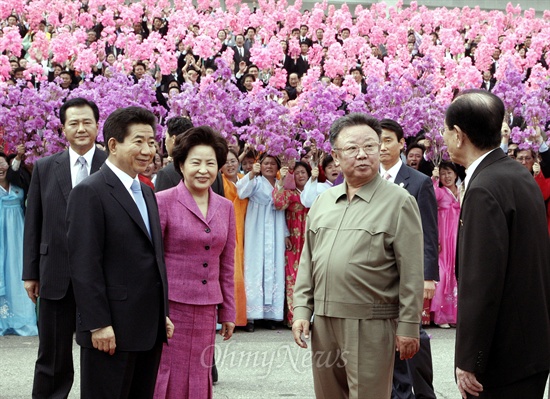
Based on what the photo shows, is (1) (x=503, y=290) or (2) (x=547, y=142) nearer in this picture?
(1) (x=503, y=290)

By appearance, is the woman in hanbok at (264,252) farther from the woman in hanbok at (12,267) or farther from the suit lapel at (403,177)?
the suit lapel at (403,177)

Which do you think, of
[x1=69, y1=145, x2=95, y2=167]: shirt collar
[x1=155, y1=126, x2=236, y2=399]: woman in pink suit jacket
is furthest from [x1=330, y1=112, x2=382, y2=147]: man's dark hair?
[x1=69, y1=145, x2=95, y2=167]: shirt collar

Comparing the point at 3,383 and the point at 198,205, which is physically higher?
the point at 198,205

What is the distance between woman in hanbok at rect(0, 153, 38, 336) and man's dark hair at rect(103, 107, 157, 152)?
4.68 m

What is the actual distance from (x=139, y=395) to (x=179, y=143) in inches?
53.7

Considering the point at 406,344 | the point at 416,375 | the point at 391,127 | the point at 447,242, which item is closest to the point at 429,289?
the point at 416,375

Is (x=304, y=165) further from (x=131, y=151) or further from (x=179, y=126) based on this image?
(x=131, y=151)

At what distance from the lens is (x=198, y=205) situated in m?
4.75

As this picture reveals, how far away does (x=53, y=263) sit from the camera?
515 cm

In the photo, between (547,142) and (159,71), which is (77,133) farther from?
(159,71)

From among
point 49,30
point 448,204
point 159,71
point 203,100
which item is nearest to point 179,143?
point 203,100

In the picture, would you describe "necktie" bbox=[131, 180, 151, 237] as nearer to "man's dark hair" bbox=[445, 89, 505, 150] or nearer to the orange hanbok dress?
"man's dark hair" bbox=[445, 89, 505, 150]

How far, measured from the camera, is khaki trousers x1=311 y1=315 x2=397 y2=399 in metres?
3.93

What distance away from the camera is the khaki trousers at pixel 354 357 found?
3.93m
